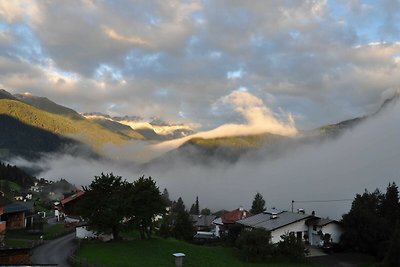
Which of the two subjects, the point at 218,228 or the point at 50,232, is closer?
the point at 50,232

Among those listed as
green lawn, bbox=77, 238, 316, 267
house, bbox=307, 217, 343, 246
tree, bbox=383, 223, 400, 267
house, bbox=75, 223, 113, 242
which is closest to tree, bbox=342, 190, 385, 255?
house, bbox=307, 217, 343, 246

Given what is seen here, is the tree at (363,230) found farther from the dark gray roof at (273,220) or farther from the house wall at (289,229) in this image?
the dark gray roof at (273,220)

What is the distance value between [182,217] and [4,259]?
42750mm

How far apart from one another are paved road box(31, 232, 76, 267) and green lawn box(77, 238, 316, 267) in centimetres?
203

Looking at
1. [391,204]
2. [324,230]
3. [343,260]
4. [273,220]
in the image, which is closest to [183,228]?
[273,220]

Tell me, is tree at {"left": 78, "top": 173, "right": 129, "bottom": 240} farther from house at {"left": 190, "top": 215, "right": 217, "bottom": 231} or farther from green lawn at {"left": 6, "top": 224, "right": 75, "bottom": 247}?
house at {"left": 190, "top": 215, "right": 217, "bottom": 231}

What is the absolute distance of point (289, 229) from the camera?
70.2 metres

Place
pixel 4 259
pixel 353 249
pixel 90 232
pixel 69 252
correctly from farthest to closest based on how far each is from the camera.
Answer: pixel 90 232
pixel 353 249
pixel 69 252
pixel 4 259

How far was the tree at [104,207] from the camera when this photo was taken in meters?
61.8

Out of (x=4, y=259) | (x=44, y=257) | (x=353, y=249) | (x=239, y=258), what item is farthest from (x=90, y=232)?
(x=353, y=249)

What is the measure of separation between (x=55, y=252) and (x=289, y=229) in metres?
35.5

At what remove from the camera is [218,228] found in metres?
103

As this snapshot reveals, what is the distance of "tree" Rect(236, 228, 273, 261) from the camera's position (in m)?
56.7

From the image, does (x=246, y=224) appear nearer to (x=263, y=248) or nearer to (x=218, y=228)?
(x=263, y=248)
